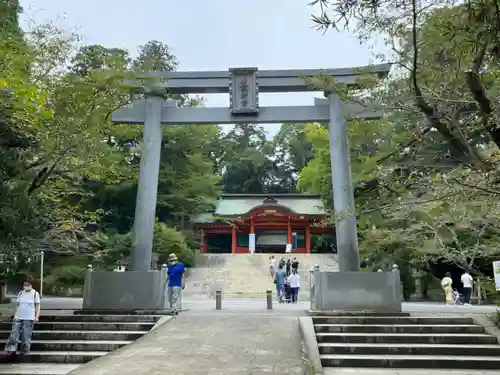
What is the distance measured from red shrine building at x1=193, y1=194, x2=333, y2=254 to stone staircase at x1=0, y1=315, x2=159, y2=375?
21.8 metres

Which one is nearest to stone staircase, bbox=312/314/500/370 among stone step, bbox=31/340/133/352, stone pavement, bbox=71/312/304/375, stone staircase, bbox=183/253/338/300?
stone pavement, bbox=71/312/304/375

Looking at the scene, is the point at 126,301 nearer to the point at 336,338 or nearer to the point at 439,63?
the point at 336,338

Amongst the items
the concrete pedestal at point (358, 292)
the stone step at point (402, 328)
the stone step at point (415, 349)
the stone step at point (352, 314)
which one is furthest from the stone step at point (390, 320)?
the stone step at point (415, 349)

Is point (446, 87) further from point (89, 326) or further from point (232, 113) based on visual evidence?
point (89, 326)

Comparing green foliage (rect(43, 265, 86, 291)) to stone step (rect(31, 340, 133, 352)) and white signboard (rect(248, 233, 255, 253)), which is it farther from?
white signboard (rect(248, 233, 255, 253))

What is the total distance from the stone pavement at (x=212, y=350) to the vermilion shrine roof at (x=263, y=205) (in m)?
22.4

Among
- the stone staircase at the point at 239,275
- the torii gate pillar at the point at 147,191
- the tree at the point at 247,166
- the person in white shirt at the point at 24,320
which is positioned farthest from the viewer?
the tree at the point at 247,166

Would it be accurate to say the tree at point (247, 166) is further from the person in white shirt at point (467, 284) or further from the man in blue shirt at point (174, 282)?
the man in blue shirt at point (174, 282)

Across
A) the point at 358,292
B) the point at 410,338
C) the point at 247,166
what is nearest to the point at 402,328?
the point at 410,338

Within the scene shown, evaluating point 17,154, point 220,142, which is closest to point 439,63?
point 17,154

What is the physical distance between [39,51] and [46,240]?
5370mm

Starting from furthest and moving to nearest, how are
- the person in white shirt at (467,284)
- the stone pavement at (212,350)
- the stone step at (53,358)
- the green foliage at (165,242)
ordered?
1. the green foliage at (165,242)
2. the person in white shirt at (467,284)
3. the stone step at (53,358)
4. the stone pavement at (212,350)

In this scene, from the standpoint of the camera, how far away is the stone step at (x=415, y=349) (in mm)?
8445

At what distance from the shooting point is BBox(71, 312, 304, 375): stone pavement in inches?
243
